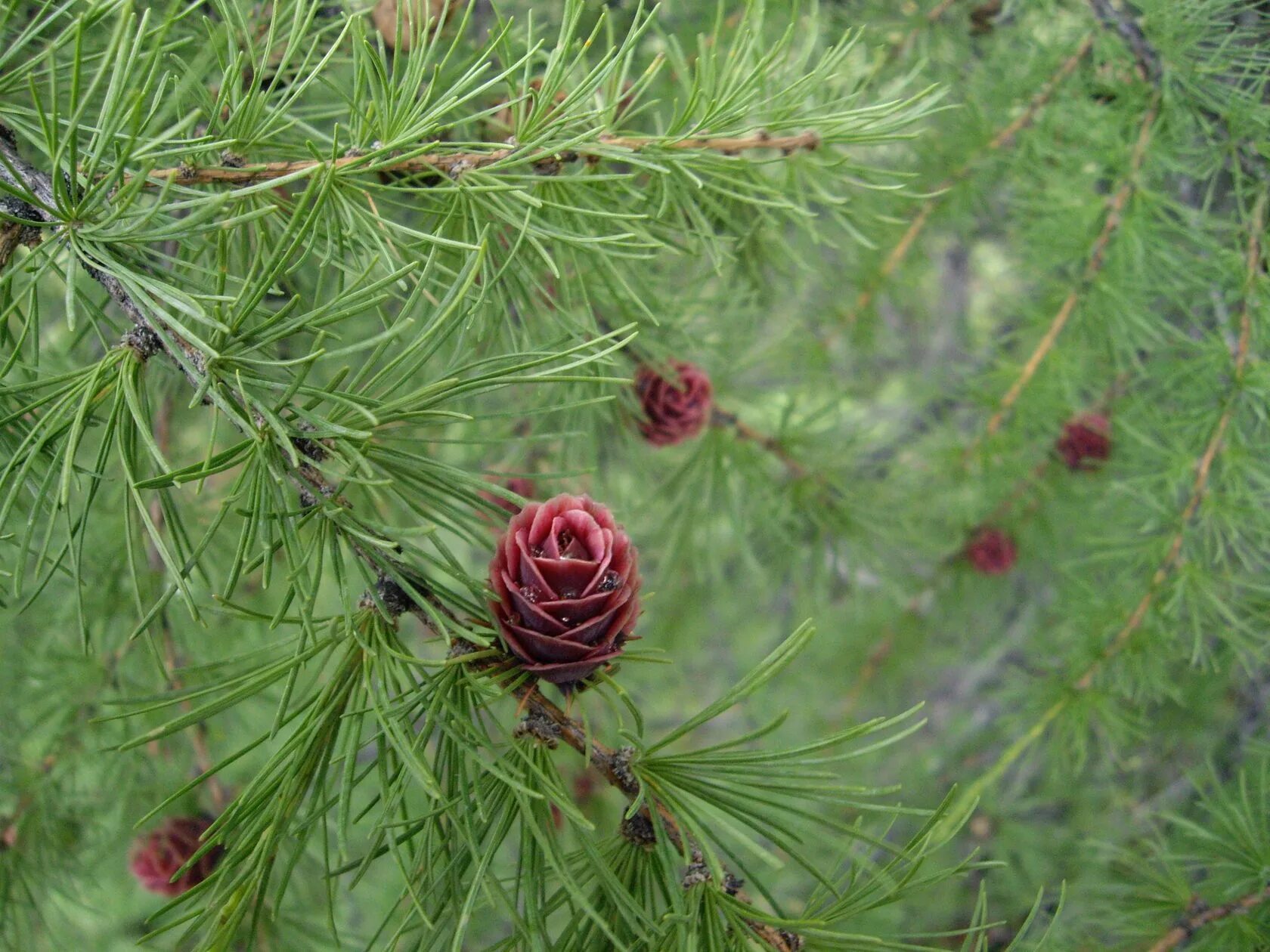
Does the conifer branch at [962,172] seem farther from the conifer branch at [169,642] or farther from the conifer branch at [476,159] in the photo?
the conifer branch at [169,642]

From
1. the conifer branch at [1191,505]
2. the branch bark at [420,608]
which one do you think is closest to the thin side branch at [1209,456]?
the conifer branch at [1191,505]

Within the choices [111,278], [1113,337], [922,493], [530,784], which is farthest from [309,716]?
[922,493]

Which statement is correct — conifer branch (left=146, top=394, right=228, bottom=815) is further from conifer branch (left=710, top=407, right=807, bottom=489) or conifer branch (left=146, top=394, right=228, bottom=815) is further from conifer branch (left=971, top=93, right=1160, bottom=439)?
conifer branch (left=971, top=93, right=1160, bottom=439)

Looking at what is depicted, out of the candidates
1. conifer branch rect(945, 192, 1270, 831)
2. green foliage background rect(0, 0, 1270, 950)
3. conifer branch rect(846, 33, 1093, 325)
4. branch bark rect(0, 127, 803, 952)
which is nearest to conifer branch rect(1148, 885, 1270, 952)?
green foliage background rect(0, 0, 1270, 950)

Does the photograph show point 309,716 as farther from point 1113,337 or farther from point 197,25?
point 1113,337

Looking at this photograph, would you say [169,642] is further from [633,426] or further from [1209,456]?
[1209,456]

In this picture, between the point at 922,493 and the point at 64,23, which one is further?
the point at 922,493
